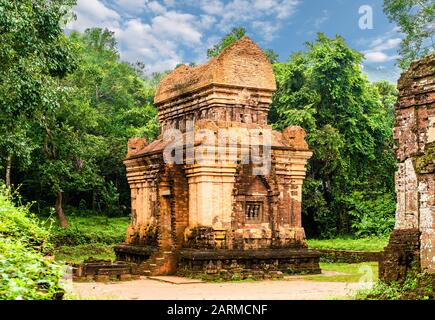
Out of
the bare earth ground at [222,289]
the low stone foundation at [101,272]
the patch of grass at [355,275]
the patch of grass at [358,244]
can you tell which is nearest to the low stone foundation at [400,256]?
the bare earth ground at [222,289]

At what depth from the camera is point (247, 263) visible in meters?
16.2

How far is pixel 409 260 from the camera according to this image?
424 inches

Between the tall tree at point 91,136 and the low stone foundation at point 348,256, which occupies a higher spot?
the tall tree at point 91,136

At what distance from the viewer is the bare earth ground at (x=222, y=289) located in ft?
38.4

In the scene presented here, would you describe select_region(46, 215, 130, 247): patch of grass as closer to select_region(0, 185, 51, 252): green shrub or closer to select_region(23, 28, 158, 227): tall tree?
select_region(23, 28, 158, 227): tall tree

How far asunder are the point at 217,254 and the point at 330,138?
12.7m

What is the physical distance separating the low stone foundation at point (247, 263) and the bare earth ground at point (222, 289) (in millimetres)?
545

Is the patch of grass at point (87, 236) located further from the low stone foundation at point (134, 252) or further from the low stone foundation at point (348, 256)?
the low stone foundation at point (348, 256)

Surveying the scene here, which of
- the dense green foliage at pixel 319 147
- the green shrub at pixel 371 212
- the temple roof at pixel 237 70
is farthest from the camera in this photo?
the dense green foliage at pixel 319 147
